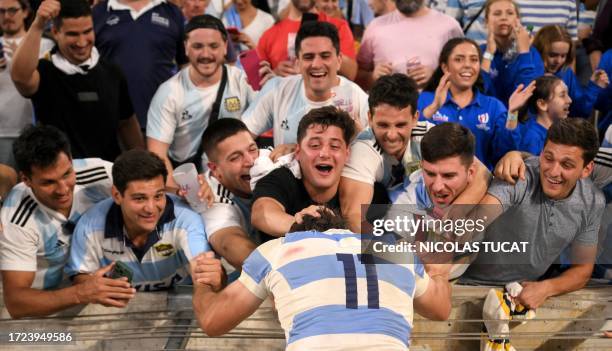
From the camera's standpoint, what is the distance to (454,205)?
532 centimetres

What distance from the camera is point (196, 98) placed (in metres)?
6.53

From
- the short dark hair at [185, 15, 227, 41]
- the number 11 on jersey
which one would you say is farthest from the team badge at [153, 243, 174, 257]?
the short dark hair at [185, 15, 227, 41]

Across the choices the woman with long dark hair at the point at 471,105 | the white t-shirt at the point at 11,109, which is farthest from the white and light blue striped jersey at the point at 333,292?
the white t-shirt at the point at 11,109

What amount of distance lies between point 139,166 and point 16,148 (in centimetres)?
78

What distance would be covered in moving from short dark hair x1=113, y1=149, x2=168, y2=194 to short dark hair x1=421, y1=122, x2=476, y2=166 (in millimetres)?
1509

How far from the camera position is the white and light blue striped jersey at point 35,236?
17.5ft

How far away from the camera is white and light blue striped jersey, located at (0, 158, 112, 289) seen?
5328 mm

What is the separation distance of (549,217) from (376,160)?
1.05m

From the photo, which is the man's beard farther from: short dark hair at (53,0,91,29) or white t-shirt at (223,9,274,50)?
short dark hair at (53,0,91,29)

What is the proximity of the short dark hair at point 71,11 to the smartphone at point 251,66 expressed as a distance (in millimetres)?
1217

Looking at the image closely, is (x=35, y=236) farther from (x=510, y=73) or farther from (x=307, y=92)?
(x=510, y=73)

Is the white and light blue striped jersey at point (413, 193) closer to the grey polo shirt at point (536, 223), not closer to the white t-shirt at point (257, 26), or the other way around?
the grey polo shirt at point (536, 223)

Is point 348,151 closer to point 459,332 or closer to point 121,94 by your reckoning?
point 459,332

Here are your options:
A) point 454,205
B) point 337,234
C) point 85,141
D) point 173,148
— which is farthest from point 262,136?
point 337,234
